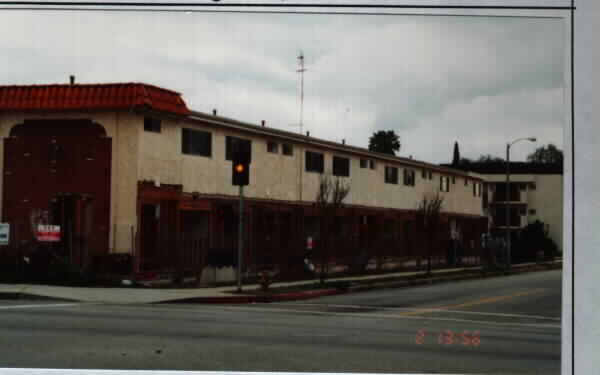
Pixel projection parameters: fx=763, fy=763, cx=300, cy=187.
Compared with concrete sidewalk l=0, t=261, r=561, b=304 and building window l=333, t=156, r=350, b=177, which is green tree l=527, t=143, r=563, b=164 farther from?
building window l=333, t=156, r=350, b=177

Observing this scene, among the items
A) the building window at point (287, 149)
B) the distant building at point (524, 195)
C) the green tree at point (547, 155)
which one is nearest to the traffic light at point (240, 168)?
the building window at point (287, 149)

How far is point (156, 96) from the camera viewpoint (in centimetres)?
515

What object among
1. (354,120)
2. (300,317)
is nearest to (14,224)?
(300,317)

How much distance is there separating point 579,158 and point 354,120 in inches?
60.3

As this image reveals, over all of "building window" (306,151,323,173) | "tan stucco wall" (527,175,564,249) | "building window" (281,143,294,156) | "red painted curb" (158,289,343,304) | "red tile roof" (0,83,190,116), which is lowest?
"red painted curb" (158,289,343,304)

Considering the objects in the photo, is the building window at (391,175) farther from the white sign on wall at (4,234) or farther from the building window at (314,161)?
the white sign on wall at (4,234)

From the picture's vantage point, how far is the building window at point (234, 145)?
17.9ft

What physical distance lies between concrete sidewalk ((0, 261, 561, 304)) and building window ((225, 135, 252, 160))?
992 mm

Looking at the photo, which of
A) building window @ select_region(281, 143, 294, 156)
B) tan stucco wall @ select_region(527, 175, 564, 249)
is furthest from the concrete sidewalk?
building window @ select_region(281, 143, 294, 156)

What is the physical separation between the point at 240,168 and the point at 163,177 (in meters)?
0.58

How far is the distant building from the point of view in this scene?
183 inches

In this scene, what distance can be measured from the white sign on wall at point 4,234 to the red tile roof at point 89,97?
80cm

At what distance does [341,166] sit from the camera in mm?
5582

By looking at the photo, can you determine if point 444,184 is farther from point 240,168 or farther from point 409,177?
point 240,168
